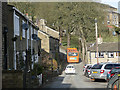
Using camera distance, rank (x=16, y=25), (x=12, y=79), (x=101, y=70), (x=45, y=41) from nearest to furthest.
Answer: (x=12, y=79) → (x=16, y=25) → (x=101, y=70) → (x=45, y=41)

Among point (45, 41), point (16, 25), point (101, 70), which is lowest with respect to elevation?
point (101, 70)

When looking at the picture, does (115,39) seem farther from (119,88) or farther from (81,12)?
(119,88)

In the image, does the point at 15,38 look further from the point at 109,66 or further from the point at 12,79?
the point at 109,66

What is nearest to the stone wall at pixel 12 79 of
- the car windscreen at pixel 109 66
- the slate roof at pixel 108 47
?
the car windscreen at pixel 109 66

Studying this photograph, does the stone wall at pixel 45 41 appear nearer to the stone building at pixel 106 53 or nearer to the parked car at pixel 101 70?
the stone building at pixel 106 53

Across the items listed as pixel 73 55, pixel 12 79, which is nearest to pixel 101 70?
pixel 12 79

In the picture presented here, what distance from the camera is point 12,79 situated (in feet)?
39.4

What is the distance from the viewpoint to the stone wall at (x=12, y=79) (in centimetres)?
1200

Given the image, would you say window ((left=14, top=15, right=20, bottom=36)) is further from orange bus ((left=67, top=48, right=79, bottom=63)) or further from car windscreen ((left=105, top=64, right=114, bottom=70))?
orange bus ((left=67, top=48, right=79, bottom=63))

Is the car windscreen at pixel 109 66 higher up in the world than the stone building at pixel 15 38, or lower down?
lower down

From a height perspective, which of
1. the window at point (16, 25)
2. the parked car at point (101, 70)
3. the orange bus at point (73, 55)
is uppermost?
the window at point (16, 25)

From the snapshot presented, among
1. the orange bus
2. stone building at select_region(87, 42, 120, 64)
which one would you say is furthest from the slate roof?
the orange bus

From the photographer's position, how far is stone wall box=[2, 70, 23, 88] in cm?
1200

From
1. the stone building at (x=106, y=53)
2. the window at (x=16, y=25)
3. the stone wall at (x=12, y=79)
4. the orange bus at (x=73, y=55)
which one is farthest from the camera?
the orange bus at (x=73, y=55)
